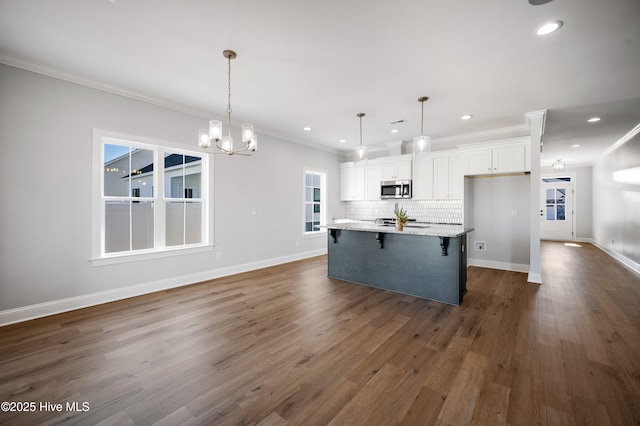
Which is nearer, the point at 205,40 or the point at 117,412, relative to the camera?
the point at 117,412

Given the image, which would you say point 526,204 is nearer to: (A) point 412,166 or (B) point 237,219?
(A) point 412,166

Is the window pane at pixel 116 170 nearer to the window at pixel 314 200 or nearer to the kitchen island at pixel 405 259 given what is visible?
the kitchen island at pixel 405 259

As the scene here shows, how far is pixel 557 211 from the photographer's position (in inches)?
388

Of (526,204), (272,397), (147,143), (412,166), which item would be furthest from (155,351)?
(526,204)

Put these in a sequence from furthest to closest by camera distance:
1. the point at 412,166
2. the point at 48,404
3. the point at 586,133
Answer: the point at 412,166 < the point at 586,133 < the point at 48,404

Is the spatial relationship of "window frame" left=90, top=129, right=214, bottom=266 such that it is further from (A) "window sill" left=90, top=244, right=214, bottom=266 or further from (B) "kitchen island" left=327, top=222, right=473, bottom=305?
(B) "kitchen island" left=327, top=222, right=473, bottom=305

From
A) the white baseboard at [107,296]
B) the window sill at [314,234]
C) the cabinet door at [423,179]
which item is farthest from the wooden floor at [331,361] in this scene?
the window sill at [314,234]

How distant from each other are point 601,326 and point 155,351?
446 cm

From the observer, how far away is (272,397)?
5.83 ft

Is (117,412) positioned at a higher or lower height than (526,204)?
A: lower

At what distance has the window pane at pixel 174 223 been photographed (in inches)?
167

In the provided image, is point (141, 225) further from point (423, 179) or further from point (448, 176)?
point (448, 176)

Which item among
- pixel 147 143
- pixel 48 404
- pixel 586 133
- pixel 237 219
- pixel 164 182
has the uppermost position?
pixel 586 133

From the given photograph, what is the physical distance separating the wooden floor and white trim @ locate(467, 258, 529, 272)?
4.64ft
